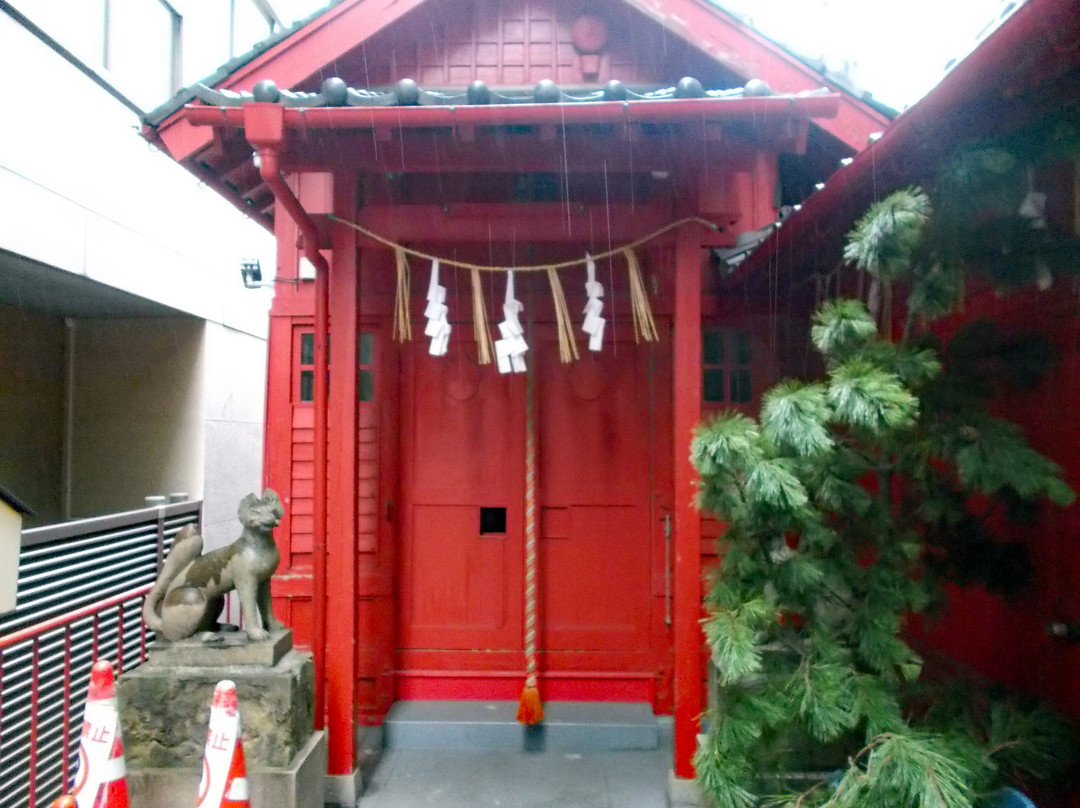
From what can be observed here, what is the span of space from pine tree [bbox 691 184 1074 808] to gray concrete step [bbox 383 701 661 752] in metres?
1.99

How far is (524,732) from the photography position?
512 cm

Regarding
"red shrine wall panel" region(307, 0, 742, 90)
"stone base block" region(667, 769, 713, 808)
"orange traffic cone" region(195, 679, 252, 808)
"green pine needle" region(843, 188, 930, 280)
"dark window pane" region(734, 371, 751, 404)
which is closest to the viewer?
"green pine needle" region(843, 188, 930, 280)

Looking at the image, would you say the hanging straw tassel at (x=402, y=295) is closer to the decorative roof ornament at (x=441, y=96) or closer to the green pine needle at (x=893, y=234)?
the decorative roof ornament at (x=441, y=96)

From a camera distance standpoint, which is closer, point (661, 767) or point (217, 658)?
point (217, 658)

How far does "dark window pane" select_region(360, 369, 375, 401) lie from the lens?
221 inches

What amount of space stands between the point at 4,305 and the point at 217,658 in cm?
607

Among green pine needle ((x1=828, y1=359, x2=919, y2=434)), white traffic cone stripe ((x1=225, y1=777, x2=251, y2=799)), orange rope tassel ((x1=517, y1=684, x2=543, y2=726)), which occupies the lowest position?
orange rope tassel ((x1=517, y1=684, x2=543, y2=726))

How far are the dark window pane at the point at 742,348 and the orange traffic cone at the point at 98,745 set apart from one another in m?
4.59

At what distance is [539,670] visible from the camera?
5.50 m

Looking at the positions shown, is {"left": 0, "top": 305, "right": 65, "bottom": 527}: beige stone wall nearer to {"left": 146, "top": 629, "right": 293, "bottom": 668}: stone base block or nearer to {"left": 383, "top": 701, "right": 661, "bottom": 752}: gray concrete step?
{"left": 146, "top": 629, "right": 293, "bottom": 668}: stone base block

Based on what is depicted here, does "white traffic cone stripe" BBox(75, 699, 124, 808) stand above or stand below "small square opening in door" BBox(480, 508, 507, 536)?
below

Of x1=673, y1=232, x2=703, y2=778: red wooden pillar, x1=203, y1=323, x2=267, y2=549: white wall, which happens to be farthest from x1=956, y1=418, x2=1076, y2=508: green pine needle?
x1=203, y1=323, x2=267, y2=549: white wall

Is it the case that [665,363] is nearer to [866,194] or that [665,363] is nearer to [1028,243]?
[866,194]

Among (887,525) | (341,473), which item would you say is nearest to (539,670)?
(341,473)
